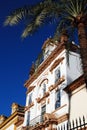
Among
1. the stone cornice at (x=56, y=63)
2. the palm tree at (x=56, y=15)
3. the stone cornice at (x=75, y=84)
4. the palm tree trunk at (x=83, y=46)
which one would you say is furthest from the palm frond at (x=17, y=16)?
the stone cornice at (x=56, y=63)

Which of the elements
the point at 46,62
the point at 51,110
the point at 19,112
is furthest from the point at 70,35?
the point at 19,112

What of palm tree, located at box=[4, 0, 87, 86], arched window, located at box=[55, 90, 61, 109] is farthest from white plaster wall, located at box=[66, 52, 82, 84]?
palm tree, located at box=[4, 0, 87, 86]

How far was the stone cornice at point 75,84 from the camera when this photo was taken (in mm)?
19275

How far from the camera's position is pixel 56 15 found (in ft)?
47.7

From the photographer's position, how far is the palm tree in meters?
13.5

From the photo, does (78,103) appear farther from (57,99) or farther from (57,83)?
(57,83)

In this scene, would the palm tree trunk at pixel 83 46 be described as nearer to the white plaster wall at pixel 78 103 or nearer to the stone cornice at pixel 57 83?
the white plaster wall at pixel 78 103

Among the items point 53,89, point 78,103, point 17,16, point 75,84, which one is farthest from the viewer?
point 53,89

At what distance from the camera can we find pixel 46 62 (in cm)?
2697

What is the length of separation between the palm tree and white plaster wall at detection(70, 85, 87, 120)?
236 inches

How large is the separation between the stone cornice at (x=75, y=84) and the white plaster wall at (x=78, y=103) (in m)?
0.32

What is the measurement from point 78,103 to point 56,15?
8116 mm

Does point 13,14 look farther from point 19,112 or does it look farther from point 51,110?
point 19,112

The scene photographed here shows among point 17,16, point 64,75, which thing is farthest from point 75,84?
point 17,16
